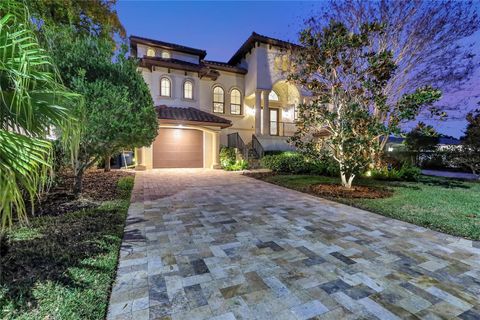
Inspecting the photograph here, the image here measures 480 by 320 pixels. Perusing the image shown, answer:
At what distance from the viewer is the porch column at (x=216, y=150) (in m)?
14.9

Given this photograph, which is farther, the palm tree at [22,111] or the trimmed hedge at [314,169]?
the trimmed hedge at [314,169]

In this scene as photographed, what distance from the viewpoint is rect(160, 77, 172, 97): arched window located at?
1501 cm

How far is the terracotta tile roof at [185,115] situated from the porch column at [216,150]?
861 millimetres

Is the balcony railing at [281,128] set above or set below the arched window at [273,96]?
below

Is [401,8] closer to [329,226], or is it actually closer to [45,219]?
[329,226]

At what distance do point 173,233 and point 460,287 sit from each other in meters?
3.64

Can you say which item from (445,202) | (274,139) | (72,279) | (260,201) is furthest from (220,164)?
(72,279)

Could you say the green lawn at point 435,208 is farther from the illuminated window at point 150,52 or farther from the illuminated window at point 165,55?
the illuminated window at point 150,52

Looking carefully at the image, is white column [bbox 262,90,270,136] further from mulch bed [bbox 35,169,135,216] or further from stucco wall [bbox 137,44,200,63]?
mulch bed [bbox 35,169,135,216]

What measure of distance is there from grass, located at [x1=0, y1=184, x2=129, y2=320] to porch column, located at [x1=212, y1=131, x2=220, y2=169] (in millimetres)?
10556

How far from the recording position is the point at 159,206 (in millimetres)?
5617

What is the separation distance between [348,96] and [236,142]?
29.5ft

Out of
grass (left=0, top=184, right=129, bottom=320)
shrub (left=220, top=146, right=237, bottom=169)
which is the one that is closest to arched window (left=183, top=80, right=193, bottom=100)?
shrub (left=220, top=146, right=237, bottom=169)

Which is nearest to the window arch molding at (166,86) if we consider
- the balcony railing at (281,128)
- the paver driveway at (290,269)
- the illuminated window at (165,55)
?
the illuminated window at (165,55)
